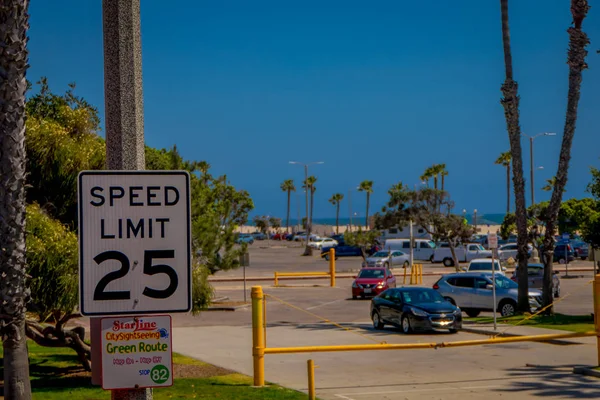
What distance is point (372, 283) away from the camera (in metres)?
41.0

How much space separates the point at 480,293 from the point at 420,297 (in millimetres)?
5332

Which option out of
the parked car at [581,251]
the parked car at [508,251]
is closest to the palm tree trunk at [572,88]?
the parked car at [508,251]

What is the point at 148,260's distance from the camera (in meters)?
4.98

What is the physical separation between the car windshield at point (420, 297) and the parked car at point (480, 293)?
4.51 metres

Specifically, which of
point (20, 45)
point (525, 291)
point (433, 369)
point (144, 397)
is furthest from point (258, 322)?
point (525, 291)

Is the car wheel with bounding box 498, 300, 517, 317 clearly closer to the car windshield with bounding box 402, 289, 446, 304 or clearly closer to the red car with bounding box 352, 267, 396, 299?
the car windshield with bounding box 402, 289, 446, 304

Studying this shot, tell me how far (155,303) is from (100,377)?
530 millimetres

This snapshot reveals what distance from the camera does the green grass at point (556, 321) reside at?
27719 mm

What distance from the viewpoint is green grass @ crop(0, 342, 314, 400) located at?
16188 millimetres

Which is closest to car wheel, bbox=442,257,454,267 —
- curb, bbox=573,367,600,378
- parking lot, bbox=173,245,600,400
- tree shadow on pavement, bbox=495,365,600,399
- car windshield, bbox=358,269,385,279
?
car windshield, bbox=358,269,385,279

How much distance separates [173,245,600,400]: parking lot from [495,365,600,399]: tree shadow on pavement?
19 mm

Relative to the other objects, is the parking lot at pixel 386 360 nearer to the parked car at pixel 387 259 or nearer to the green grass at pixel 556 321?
the green grass at pixel 556 321

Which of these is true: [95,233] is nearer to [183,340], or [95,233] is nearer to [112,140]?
[112,140]

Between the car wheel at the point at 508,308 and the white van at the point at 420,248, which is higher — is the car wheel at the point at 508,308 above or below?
below
